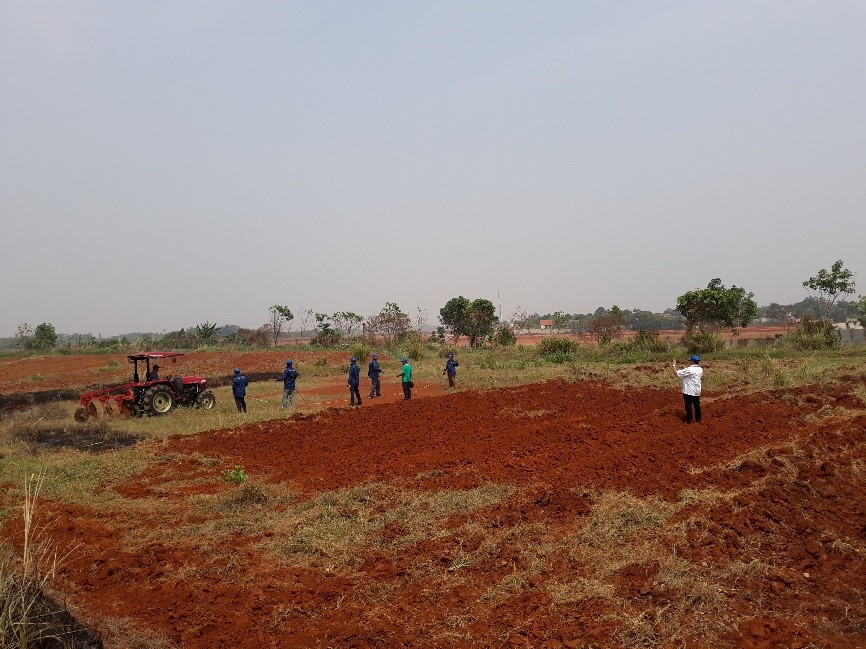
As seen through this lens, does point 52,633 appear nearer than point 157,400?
Yes

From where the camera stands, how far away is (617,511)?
24.2 ft

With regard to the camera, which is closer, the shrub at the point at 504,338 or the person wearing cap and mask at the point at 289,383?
the person wearing cap and mask at the point at 289,383

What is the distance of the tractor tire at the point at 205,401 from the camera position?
1852 cm

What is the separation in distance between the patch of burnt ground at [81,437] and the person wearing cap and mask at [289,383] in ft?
14.8

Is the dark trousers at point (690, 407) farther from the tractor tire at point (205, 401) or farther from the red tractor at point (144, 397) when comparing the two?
the tractor tire at point (205, 401)

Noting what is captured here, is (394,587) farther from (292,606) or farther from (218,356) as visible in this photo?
(218,356)

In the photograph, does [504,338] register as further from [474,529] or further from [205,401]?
[474,529]

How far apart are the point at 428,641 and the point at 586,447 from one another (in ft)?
21.7

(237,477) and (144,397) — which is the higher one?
(144,397)

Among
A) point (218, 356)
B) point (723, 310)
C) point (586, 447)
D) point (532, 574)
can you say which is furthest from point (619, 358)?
point (218, 356)

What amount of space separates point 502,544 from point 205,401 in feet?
47.2

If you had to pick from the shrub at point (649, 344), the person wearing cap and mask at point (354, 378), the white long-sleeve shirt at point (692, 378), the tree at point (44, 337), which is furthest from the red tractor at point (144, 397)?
the tree at point (44, 337)

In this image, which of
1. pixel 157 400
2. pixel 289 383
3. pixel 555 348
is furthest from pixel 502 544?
pixel 555 348

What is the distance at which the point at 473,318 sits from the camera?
49.8 meters
